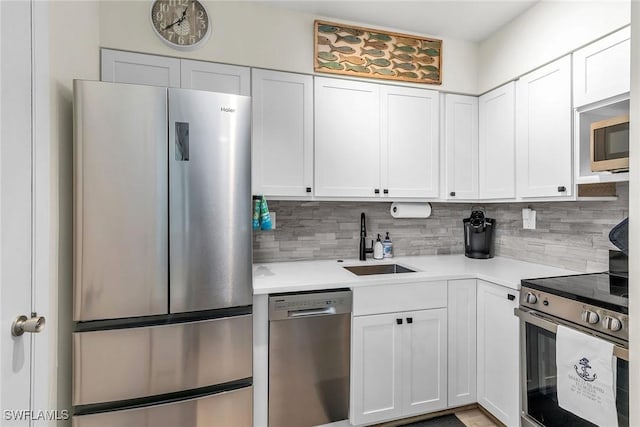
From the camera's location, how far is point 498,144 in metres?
2.34

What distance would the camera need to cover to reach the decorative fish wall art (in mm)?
2191

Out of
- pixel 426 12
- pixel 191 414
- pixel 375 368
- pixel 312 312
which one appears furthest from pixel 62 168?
pixel 426 12

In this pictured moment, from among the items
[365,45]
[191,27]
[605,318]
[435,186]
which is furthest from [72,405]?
[365,45]

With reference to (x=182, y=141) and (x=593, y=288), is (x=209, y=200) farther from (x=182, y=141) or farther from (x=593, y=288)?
(x=593, y=288)

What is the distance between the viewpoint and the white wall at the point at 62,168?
4.35 ft

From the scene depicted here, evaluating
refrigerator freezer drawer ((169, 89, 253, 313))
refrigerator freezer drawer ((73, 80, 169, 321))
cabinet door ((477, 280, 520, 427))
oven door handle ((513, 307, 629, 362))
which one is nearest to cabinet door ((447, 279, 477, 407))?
cabinet door ((477, 280, 520, 427))

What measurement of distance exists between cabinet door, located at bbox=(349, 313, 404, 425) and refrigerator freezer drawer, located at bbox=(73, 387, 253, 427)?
60 centimetres

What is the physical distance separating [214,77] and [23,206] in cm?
124

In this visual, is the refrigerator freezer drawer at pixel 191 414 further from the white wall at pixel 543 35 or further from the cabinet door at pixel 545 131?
the white wall at pixel 543 35

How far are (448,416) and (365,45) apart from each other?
253 cm

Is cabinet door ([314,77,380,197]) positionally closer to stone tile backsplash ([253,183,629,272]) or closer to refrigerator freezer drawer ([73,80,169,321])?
stone tile backsplash ([253,183,629,272])

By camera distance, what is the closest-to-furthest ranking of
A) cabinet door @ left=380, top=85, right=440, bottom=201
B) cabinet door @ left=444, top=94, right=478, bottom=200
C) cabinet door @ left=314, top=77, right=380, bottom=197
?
1. cabinet door @ left=314, top=77, right=380, bottom=197
2. cabinet door @ left=380, top=85, right=440, bottom=201
3. cabinet door @ left=444, top=94, right=478, bottom=200

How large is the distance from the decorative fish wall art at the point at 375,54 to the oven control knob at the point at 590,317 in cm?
176

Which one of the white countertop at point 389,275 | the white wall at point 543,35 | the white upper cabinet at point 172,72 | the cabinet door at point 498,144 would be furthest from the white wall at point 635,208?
the white upper cabinet at point 172,72
